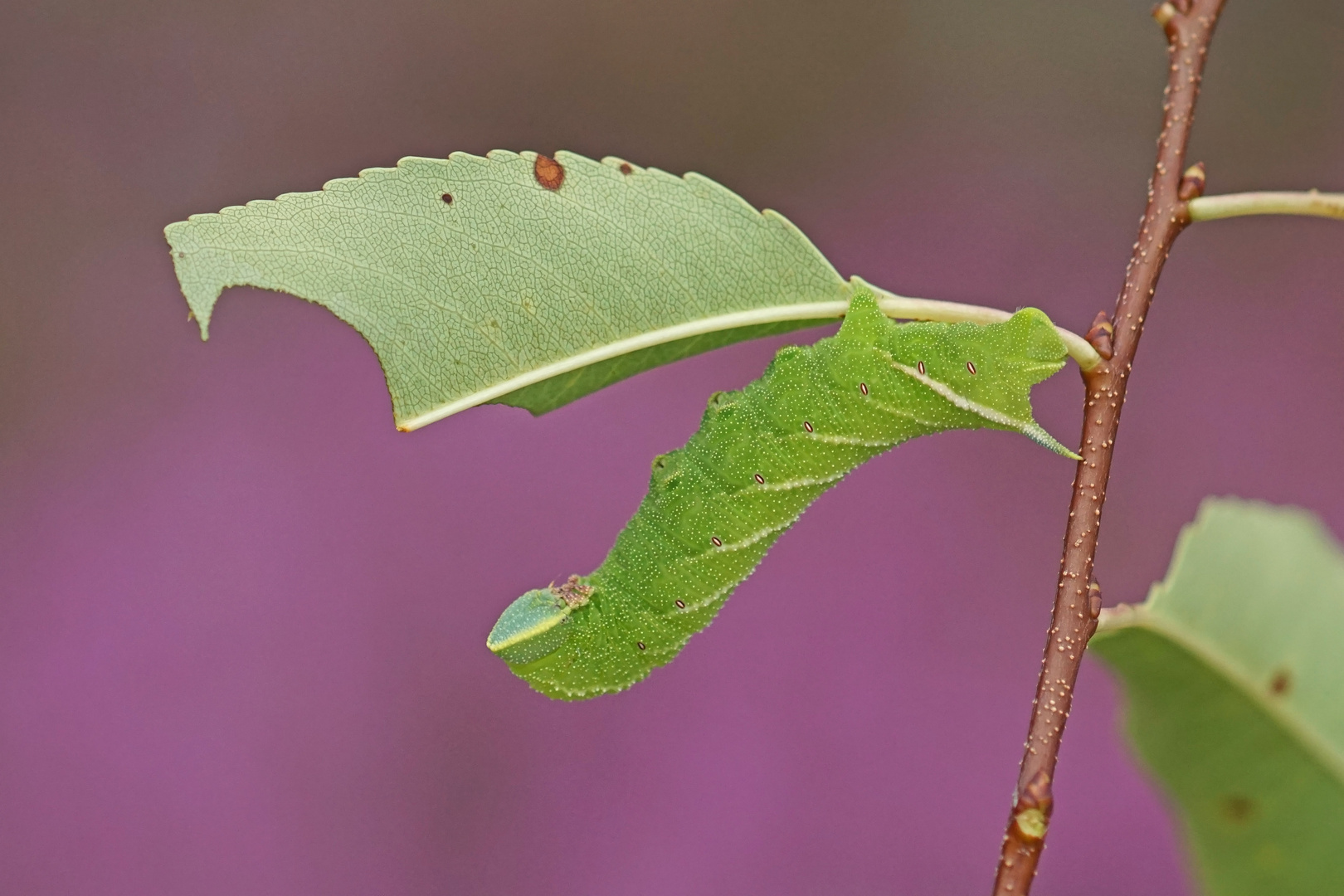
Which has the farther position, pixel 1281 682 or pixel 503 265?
pixel 1281 682

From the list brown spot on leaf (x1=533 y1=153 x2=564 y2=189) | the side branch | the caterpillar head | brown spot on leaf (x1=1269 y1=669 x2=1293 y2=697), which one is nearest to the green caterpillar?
the caterpillar head

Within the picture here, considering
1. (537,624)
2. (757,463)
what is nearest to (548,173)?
(757,463)

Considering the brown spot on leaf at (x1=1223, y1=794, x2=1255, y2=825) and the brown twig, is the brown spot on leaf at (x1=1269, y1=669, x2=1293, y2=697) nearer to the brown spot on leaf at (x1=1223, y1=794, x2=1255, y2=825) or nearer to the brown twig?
the brown spot on leaf at (x1=1223, y1=794, x2=1255, y2=825)

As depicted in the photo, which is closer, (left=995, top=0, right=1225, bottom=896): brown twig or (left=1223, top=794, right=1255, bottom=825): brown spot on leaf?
(left=995, top=0, right=1225, bottom=896): brown twig

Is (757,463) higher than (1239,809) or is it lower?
higher

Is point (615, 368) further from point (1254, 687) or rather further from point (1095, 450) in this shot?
point (1254, 687)
